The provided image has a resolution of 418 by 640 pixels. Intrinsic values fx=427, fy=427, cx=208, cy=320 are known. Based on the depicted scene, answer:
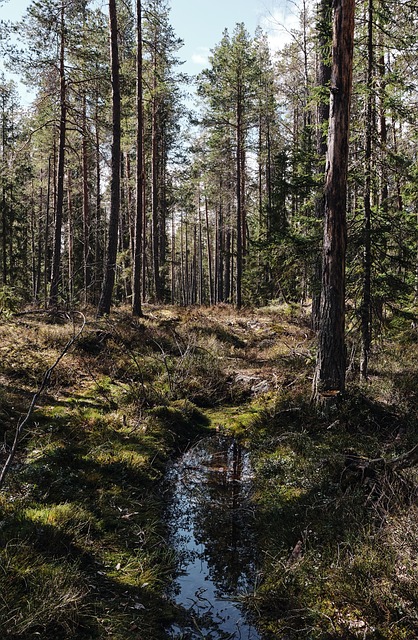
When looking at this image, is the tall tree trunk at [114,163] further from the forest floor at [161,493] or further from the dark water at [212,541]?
the dark water at [212,541]

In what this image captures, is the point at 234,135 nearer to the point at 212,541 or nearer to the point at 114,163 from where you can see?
the point at 114,163

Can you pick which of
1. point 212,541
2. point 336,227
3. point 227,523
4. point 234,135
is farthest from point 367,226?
point 234,135

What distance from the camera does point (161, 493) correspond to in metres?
5.93

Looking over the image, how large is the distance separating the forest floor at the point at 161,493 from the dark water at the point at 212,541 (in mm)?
171

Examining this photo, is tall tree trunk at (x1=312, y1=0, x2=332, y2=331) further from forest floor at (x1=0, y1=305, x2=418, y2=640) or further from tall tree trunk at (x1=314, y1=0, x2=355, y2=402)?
forest floor at (x1=0, y1=305, x2=418, y2=640)

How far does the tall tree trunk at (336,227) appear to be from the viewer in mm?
7492

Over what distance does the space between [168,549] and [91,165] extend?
86.9 ft

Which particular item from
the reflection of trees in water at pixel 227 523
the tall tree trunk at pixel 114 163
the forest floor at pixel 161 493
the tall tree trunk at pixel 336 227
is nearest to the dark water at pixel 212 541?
the reflection of trees in water at pixel 227 523

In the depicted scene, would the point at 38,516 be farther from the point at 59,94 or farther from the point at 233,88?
the point at 233,88

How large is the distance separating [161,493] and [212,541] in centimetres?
122

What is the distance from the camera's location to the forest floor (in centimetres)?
346

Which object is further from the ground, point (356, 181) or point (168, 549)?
point (356, 181)

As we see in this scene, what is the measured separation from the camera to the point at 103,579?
3.92m

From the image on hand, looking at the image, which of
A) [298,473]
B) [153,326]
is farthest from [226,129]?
[298,473]
